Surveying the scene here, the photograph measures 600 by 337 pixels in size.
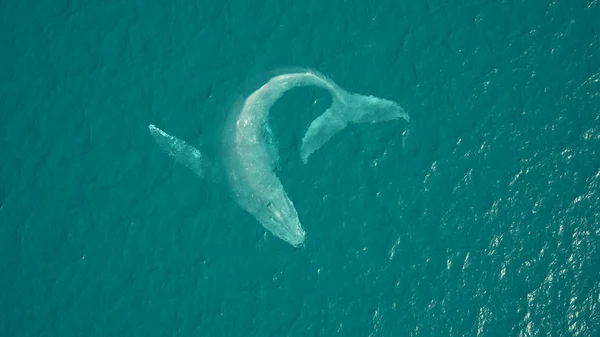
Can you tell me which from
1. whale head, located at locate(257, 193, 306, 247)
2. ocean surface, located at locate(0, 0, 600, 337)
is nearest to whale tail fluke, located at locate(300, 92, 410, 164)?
ocean surface, located at locate(0, 0, 600, 337)

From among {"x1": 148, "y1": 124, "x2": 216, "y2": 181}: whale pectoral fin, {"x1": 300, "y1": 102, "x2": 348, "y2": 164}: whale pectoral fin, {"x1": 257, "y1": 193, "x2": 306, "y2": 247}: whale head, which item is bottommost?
{"x1": 257, "y1": 193, "x2": 306, "y2": 247}: whale head

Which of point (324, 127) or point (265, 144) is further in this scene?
point (324, 127)

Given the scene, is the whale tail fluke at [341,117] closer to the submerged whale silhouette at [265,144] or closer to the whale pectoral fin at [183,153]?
the submerged whale silhouette at [265,144]

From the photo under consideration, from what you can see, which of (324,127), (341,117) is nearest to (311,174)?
(324,127)

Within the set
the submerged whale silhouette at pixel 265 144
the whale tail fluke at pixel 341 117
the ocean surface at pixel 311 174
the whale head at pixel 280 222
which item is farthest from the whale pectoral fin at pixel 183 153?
the whale tail fluke at pixel 341 117

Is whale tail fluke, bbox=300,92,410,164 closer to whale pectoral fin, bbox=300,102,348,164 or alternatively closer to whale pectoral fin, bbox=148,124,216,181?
whale pectoral fin, bbox=300,102,348,164

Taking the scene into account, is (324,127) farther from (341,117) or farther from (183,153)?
(183,153)

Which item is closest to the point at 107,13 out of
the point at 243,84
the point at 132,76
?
the point at 132,76
